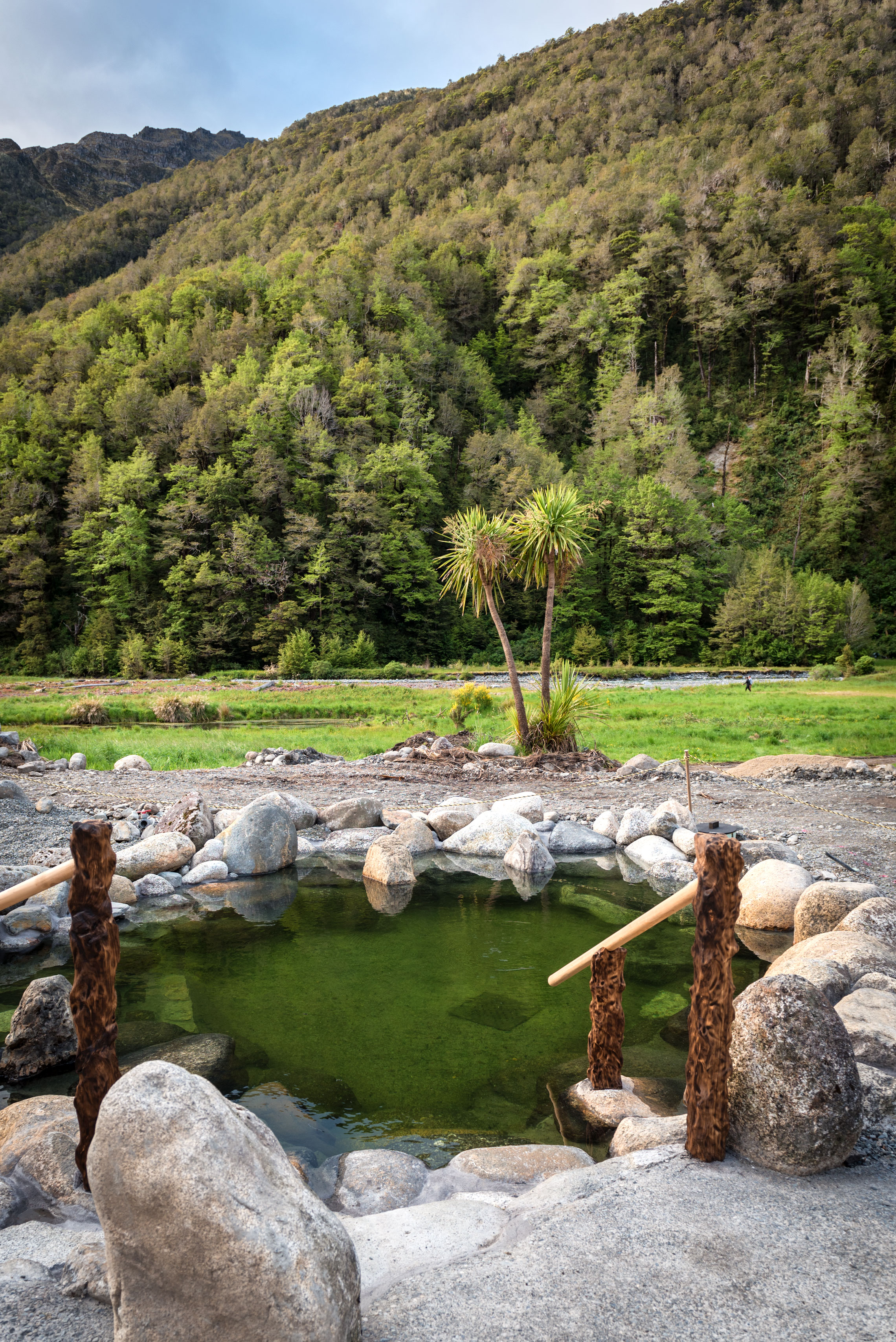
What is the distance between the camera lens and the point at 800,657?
137ft

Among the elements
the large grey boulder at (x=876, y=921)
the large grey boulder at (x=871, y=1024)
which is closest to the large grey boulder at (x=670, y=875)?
the large grey boulder at (x=876, y=921)

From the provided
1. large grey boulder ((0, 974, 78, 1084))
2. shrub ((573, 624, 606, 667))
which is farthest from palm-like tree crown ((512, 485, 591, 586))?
shrub ((573, 624, 606, 667))

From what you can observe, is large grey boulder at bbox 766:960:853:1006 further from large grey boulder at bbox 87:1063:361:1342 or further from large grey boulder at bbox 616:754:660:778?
large grey boulder at bbox 616:754:660:778

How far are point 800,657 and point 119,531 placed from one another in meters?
45.0

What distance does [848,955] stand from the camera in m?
4.84

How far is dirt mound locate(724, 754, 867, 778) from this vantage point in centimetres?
1320

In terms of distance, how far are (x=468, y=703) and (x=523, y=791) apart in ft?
25.8

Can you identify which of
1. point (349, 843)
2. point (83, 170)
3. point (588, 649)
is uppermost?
point (83, 170)

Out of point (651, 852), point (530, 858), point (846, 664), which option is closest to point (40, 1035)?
point (530, 858)

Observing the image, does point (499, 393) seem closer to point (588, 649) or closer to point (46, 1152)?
point (588, 649)

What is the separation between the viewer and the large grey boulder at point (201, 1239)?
195 cm

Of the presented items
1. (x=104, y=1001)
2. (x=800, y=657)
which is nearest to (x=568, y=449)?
(x=800, y=657)

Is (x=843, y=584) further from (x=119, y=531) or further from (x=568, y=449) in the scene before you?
(x=119, y=531)

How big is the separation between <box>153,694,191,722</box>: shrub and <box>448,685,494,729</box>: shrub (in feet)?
28.3
